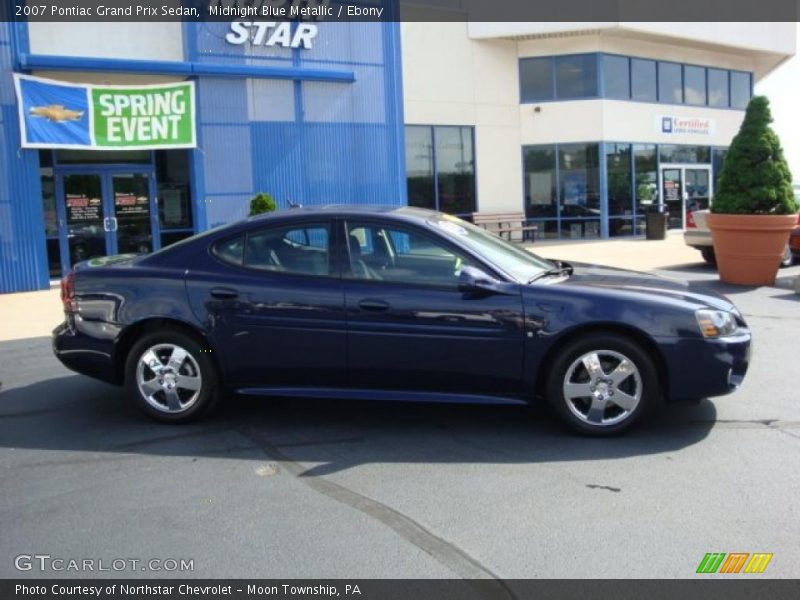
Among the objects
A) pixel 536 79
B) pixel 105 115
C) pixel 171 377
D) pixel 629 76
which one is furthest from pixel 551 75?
pixel 171 377

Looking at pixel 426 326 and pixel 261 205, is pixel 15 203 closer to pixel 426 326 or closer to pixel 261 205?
pixel 261 205

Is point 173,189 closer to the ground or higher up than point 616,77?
closer to the ground

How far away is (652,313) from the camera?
496cm

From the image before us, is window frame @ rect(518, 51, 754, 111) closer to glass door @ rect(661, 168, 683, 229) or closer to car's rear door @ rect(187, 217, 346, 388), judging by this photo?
glass door @ rect(661, 168, 683, 229)

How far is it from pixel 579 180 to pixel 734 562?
2018cm

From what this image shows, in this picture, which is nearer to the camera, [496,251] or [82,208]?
[496,251]

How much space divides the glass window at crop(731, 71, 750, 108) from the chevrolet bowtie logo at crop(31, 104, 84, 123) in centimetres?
2047

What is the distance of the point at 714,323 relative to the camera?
5008 mm

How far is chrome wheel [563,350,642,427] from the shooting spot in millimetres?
5000

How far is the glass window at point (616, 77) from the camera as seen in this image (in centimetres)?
2217

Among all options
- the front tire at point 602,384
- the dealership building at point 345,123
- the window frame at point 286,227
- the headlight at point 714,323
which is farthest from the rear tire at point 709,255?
the window frame at point 286,227

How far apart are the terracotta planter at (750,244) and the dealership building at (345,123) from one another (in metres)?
7.20

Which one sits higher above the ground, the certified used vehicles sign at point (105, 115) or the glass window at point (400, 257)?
the certified used vehicles sign at point (105, 115)

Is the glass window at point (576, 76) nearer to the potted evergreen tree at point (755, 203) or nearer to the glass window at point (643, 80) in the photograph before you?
the glass window at point (643, 80)
